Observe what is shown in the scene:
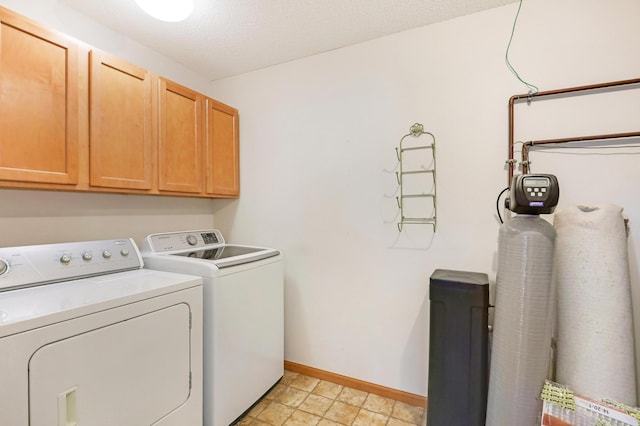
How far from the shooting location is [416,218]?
72.7 inches

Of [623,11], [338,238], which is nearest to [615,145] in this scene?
[623,11]

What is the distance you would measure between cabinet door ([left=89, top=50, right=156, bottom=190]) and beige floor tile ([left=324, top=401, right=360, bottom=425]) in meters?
1.81

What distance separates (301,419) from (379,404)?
0.52 meters

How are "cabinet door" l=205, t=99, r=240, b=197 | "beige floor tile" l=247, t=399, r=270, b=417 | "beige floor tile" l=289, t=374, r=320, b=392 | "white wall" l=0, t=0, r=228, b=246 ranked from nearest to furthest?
"white wall" l=0, t=0, r=228, b=246 → "beige floor tile" l=247, t=399, r=270, b=417 → "beige floor tile" l=289, t=374, r=320, b=392 → "cabinet door" l=205, t=99, r=240, b=197

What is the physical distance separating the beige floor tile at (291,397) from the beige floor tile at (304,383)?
43 millimetres

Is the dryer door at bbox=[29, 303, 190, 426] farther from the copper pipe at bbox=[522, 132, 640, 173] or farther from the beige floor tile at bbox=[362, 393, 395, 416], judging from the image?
the copper pipe at bbox=[522, 132, 640, 173]

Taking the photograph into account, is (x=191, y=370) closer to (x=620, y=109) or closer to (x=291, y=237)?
(x=291, y=237)

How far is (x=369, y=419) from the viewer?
5.66 feet

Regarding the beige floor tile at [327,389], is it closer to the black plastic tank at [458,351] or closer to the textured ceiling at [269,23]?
the black plastic tank at [458,351]

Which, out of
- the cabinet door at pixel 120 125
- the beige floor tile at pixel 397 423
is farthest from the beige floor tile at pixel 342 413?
the cabinet door at pixel 120 125

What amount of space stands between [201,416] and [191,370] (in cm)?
27

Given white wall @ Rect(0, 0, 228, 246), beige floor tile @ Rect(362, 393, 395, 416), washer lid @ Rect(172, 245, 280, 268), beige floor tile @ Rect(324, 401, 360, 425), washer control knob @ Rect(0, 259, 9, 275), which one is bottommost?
beige floor tile @ Rect(362, 393, 395, 416)

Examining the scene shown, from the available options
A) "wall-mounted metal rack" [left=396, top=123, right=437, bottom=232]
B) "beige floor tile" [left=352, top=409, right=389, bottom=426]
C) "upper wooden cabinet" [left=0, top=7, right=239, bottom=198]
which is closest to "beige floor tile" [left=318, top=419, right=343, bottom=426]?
"beige floor tile" [left=352, top=409, right=389, bottom=426]

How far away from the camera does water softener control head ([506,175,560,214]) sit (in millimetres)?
1200
